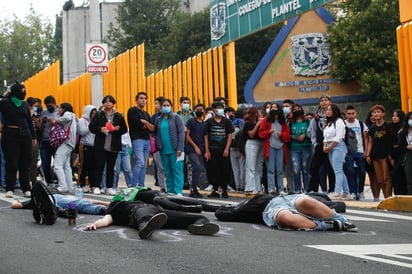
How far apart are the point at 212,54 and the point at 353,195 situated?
9042 millimetres

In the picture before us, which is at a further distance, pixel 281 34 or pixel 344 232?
pixel 281 34

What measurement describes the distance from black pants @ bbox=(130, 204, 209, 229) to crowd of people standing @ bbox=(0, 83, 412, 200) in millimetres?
5675

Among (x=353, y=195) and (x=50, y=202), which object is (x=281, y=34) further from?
(x=50, y=202)

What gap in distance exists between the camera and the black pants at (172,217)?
8.38 metres

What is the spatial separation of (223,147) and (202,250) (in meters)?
8.35

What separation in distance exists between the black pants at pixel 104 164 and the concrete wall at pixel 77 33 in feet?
240

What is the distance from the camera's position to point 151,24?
3125 inches

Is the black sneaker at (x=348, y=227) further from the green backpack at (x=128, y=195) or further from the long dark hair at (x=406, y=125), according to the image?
the long dark hair at (x=406, y=125)

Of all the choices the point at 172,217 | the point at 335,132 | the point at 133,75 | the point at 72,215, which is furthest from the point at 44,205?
the point at 133,75

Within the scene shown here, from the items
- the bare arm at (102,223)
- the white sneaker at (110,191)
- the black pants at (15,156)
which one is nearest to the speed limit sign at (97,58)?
the white sneaker at (110,191)

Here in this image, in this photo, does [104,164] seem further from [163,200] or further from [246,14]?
[246,14]

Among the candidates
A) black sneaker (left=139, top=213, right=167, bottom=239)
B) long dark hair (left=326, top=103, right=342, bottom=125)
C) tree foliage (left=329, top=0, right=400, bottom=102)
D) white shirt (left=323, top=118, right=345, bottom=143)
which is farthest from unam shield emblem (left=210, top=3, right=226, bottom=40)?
tree foliage (left=329, top=0, right=400, bottom=102)

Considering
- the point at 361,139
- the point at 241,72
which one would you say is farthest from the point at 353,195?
the point at 241,72

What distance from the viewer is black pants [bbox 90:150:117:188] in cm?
1537
